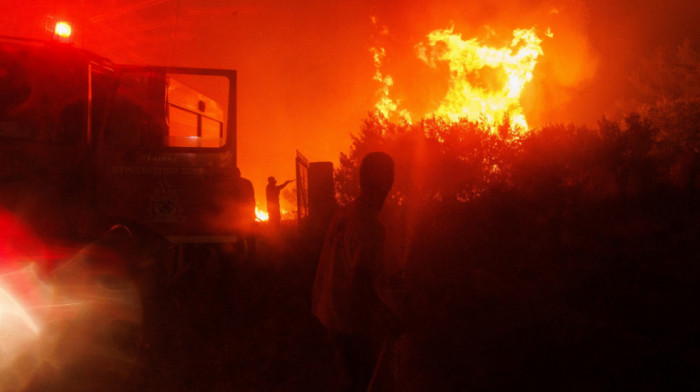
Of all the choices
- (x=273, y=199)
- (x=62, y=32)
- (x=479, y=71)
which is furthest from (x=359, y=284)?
(x=479, y=71)

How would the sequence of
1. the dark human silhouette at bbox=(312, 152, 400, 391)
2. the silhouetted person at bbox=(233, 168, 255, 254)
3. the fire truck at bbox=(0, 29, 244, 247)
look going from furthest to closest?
the silhouetted person at bbox=(233, 168, 255, 254)
the fire truck at bbox=(0, 29, 244, 247)
the dark human silhouette at bbox=(312, 152, 400, 391)

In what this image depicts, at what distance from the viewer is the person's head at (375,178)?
308 cm

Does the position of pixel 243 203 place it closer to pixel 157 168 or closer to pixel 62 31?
pixel 157 168

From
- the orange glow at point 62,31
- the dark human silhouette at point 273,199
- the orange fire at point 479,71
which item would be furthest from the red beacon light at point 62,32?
the orange fire at point 479,71

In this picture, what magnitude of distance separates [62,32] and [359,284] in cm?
571

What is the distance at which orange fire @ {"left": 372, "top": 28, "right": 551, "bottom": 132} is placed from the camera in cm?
2019

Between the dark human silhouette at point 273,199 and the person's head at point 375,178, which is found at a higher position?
the person's head at point 375,178

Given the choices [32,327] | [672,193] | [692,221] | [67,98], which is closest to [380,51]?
Answer: [672,193]

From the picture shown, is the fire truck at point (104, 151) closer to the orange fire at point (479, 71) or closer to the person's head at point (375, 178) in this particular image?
the person's head at point (375, 178)

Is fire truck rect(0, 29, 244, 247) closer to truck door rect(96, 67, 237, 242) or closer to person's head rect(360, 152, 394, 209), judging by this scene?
truck door rect(96, 67, 237, 242)

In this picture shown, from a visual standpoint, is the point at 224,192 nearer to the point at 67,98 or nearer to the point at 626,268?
the point at 67,98

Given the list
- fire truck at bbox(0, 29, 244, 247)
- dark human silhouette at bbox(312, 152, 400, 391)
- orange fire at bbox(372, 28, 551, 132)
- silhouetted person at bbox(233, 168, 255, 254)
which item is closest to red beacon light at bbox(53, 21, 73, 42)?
fire truck at bbox(0, 29, 244, 247)

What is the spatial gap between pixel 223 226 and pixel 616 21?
114ft

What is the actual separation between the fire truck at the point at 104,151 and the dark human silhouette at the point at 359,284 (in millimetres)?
3421
